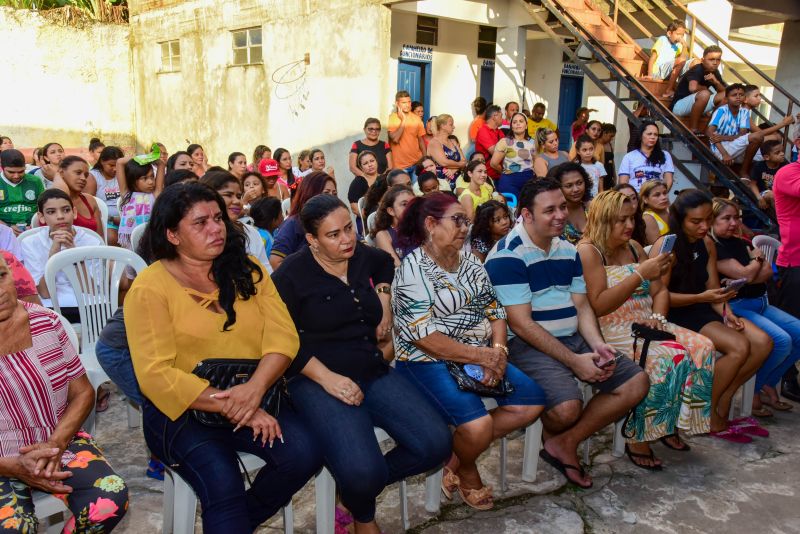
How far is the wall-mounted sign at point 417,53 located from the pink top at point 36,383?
29.8 feet

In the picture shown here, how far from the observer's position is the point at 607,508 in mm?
3031

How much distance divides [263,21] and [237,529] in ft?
34.1

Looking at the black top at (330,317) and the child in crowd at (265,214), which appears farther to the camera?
the child in crowd at (265,214)

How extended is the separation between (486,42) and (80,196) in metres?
8.51

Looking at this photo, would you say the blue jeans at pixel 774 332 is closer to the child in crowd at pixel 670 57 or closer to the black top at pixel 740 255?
the black top at pixel 740 255

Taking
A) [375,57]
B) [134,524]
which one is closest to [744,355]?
[134,524]

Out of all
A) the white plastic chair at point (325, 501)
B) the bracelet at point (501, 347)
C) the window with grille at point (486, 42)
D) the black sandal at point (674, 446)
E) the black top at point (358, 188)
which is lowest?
the black sandal at point (674, 446)

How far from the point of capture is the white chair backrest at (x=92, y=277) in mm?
3367

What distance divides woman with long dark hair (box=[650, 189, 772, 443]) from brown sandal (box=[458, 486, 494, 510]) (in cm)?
165

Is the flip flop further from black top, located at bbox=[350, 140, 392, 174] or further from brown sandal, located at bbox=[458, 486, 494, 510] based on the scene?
black top, located at bbox=[350, 140, 392, 174]

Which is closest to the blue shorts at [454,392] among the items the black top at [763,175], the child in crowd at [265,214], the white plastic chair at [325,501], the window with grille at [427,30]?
the white plastic chair at [325,501]

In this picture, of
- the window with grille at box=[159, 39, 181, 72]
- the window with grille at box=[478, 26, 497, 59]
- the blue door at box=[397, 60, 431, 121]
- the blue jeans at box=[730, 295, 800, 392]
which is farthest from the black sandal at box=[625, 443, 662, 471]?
the window with grille at box=[159, 39, 181, 72]

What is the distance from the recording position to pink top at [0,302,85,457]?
2.15 meters

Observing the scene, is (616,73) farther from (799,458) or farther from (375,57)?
(799,458)
